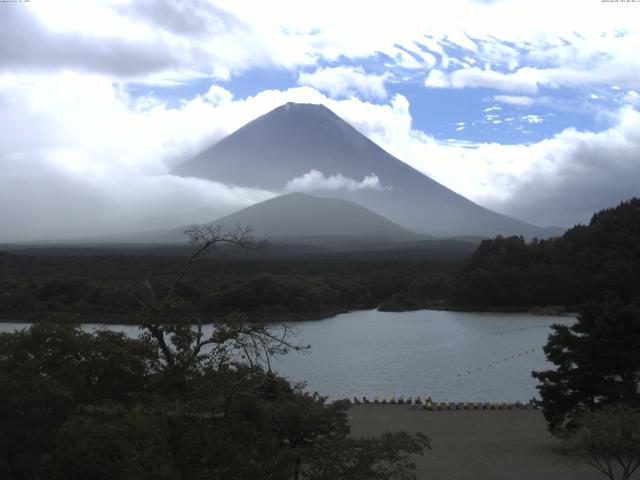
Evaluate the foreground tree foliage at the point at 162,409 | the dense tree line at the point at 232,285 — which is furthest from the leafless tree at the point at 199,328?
the dense tree line at the point at 232,285

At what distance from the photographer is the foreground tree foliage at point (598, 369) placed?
379 inches

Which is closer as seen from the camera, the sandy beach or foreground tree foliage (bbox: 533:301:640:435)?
the sandy beach

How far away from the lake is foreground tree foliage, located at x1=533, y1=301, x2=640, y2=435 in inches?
166

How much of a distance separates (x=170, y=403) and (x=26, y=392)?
266 cm

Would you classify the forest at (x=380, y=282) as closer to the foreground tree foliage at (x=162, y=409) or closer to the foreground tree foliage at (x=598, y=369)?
the foreground tree foliage at (x=598, y=369)

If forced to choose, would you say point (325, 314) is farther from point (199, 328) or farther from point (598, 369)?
point (199, 328)

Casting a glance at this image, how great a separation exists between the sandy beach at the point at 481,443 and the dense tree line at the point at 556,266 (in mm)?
25373

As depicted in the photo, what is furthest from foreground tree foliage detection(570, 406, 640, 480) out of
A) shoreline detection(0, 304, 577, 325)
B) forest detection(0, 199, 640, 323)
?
forest detection(0, 199, 640, 323)

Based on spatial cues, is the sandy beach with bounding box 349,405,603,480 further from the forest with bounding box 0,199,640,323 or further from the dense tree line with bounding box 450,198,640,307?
the dense tree line with bounding box 450,198,640,307

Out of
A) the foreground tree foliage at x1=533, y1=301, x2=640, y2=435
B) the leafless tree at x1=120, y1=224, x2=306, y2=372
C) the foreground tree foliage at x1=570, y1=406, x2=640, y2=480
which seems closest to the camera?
the leafless tree at x1=120, y1=224, x2=306, y2=372

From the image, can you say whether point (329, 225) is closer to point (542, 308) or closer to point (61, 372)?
point (542, 308)

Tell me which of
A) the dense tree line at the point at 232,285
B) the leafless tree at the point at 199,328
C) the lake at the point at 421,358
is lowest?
the lake at the point at 421,358

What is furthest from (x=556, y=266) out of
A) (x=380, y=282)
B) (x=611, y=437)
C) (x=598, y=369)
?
(x=611, y=437)

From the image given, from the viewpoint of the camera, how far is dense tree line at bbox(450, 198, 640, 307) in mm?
37425
